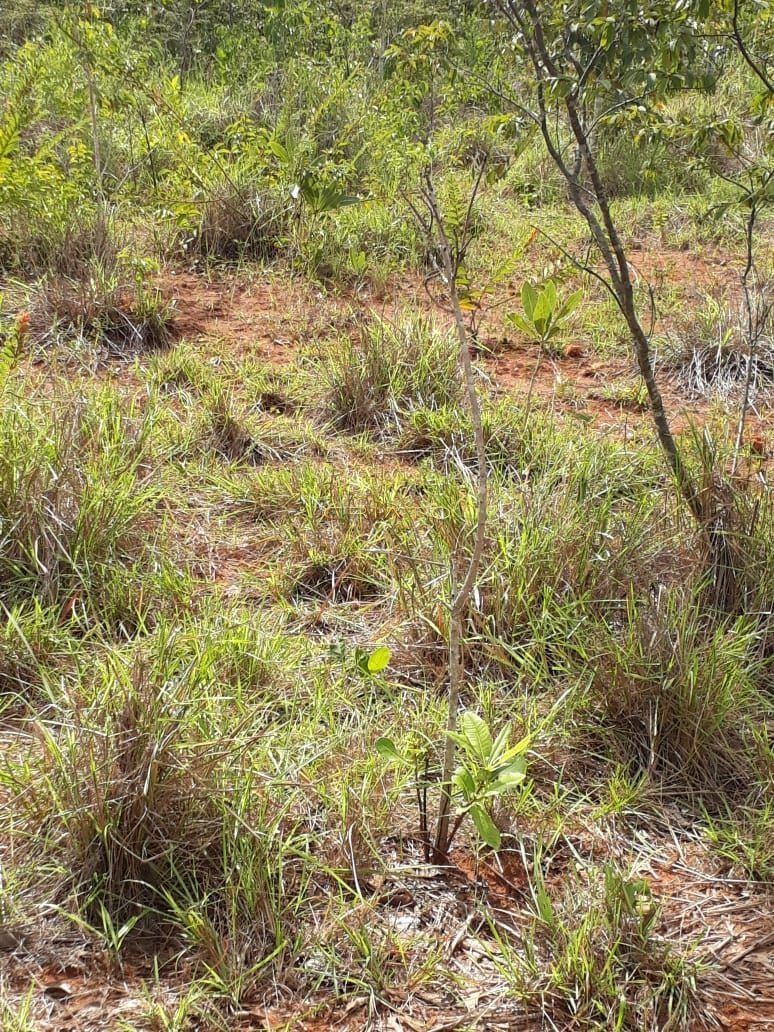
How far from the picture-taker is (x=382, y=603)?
2.43 meters

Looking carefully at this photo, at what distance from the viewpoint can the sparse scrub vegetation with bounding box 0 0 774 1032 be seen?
5.01 feet

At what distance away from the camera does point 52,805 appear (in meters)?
1.64

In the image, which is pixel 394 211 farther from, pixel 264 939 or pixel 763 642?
pixel 264 939

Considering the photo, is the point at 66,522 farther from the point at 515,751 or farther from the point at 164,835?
the point at 515,751

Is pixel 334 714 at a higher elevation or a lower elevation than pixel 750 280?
lower

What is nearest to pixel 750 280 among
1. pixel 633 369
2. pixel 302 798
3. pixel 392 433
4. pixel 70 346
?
pixel 633 369

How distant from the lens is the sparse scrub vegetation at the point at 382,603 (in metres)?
1.53

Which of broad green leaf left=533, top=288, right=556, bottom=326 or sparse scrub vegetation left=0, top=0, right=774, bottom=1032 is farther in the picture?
broad green leaf left=533, top=288, right=556, bottom=326

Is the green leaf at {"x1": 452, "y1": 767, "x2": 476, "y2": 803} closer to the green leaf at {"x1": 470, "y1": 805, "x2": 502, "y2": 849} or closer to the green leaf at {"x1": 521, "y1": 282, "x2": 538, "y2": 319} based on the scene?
the green leaf at {"x1": 470, "y1": 805, "x2": 502, "y2": 849}

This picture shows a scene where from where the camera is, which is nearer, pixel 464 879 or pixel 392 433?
pixel 464 879

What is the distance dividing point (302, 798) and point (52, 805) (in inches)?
17.3

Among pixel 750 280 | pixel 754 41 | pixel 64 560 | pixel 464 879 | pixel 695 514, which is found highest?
pixel 754 41

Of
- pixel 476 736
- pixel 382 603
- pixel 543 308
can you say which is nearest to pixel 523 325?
pixel 543 308

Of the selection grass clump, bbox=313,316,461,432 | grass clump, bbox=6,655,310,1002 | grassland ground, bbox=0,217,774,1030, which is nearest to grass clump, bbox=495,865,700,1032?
grassland ground, bbox=0,217,774,1030
